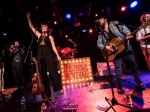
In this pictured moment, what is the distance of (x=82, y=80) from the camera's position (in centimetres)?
580

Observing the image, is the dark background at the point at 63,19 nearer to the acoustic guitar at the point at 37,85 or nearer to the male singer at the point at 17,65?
the male singer at the point at 17,65

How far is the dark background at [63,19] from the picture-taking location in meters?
7.07

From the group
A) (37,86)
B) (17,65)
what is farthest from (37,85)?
(17,65)

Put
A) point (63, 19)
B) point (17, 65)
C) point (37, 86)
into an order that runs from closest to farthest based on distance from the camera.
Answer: point (37, 86) → point (17, 65) → point (63, 19)

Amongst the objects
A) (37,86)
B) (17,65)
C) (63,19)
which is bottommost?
(37,86)

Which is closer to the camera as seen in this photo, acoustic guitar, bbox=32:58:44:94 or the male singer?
acoustic guitar, bbox=32:58:44:94

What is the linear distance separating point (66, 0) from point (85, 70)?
5451mm

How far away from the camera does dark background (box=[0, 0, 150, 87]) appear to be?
707 centimetres

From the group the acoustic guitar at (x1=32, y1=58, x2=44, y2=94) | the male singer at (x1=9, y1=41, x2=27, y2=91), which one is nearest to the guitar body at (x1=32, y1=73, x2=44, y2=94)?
the acoustic guitar at (x1=32, y1=58, x2=44, y2=94)

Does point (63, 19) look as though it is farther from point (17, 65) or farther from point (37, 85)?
point (37, 85)

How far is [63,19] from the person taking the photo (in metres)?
11.4

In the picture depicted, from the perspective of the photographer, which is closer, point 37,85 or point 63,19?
point 37,85

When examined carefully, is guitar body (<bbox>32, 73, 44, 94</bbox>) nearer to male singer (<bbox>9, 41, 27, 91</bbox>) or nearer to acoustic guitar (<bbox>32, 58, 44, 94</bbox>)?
acoustic guitar (<bbox>32, 58, 44, 94</bbox>)

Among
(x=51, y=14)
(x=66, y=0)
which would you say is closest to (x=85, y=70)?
(x=66, y=0)
